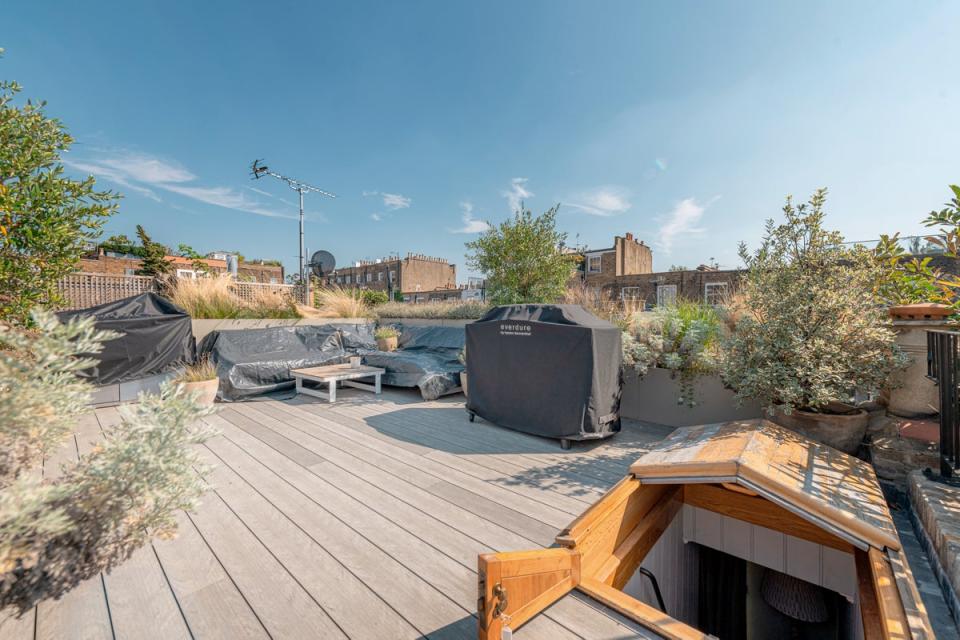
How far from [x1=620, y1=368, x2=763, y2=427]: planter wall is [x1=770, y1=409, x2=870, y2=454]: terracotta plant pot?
62 cm

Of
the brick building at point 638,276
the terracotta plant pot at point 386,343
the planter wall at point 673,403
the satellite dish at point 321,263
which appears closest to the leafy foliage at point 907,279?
the planter wall at point 673,403

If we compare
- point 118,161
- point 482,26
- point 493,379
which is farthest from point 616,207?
point 118,161

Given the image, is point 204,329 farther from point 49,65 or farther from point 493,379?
point 493,379

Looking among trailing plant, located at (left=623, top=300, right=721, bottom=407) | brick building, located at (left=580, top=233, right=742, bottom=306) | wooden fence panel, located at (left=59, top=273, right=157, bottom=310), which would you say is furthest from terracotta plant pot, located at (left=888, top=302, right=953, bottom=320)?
brick building, located at (left=580, top=233, right=742, bottom=306)

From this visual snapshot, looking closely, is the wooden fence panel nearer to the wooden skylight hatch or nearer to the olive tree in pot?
the wooden skylight hatch

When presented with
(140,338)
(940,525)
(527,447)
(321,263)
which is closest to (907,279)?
(940,525)

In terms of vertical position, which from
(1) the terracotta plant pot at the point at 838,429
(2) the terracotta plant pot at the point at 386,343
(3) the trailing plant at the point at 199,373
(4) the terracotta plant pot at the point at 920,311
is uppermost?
(4) the terracotta plant pot at the point at 920,311

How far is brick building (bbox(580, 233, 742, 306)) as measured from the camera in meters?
17.2

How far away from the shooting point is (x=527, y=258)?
663 cm

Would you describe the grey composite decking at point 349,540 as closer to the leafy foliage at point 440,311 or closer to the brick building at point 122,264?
the leafy foliage at point 440,311

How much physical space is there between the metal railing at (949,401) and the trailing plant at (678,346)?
51.4 inches

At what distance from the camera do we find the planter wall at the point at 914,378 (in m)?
2.32

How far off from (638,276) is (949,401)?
18463mm

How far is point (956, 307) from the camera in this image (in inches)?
73.0
